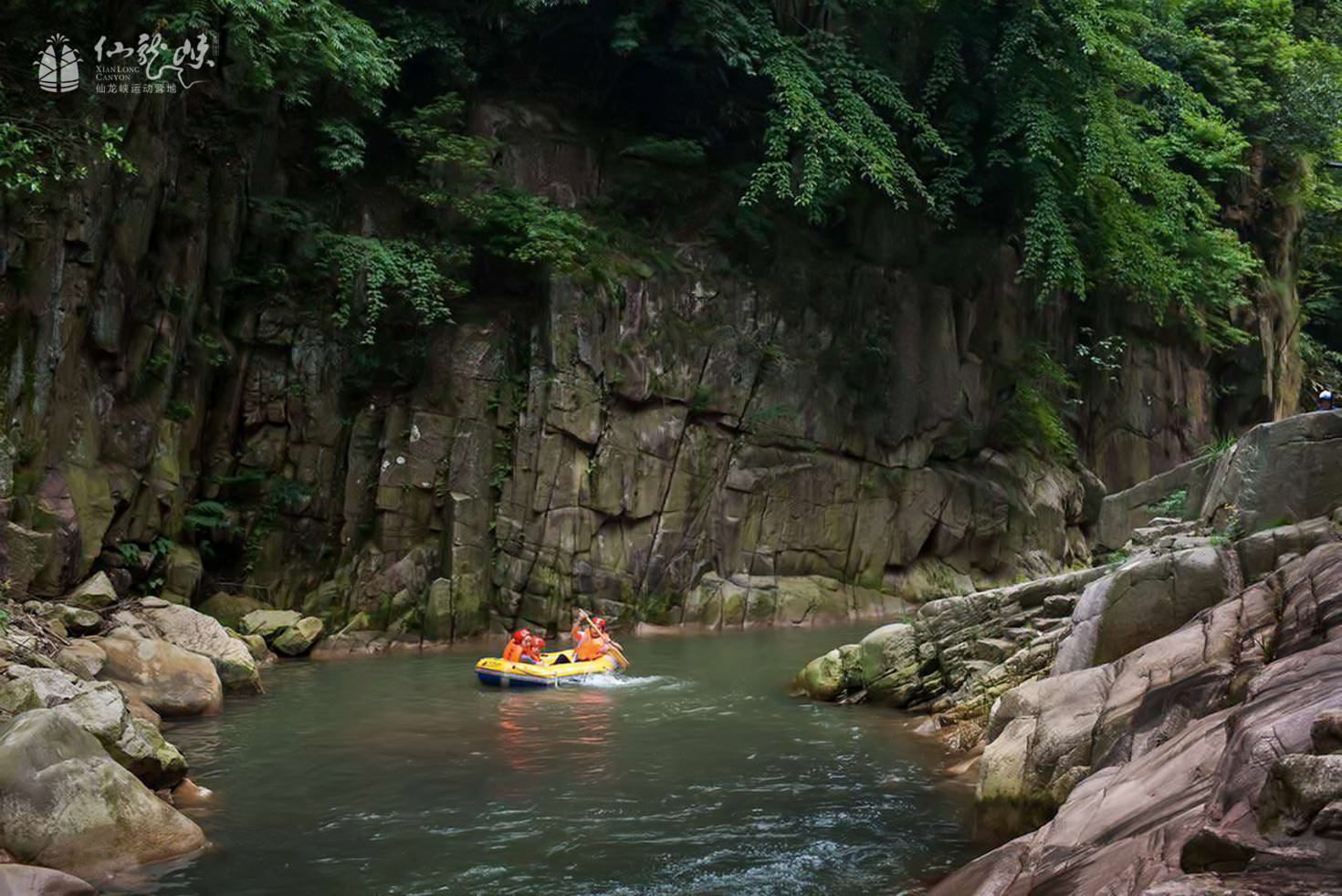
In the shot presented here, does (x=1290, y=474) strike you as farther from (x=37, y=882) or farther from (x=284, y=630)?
(x=284, y=630)

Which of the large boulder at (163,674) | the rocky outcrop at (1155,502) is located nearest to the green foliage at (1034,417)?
the rocky outcrop at (1155,502)

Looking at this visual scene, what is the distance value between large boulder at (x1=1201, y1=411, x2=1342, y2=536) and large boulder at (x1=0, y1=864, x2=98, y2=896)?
9.19m

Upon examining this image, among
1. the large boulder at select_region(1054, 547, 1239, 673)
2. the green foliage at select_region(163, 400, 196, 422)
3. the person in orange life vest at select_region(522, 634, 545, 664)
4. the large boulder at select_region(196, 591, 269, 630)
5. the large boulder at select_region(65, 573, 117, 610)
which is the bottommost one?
the person in orange life vest at select_region(522, 634, 545, 664)

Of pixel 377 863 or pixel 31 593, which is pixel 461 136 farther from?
pixel 377 863

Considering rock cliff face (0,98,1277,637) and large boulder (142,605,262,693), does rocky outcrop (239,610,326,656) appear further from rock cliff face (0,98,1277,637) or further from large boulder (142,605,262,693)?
large boulder (142,605,262,693)

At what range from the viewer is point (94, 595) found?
14352mm

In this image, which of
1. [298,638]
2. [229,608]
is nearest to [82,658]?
[298,638]

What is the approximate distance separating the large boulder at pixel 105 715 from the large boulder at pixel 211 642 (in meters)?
4.69

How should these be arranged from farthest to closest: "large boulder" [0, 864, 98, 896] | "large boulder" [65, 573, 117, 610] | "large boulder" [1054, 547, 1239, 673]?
1. "large boulder" [65, 573, 117, 610]
2. "large boulder" [1054, 547, 1239, 673]
3. "large boulder" [0, 864, 98, 896]

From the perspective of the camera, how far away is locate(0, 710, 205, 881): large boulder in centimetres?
717

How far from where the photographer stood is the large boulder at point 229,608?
1827cm

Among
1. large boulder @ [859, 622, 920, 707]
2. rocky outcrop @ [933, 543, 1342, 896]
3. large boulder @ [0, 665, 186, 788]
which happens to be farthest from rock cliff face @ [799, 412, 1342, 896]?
large boulder @ [0, 665, 186, 788]

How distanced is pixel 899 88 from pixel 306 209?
12.4 m

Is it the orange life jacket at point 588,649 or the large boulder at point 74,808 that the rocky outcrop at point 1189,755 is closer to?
the large boulder at point 74,808
